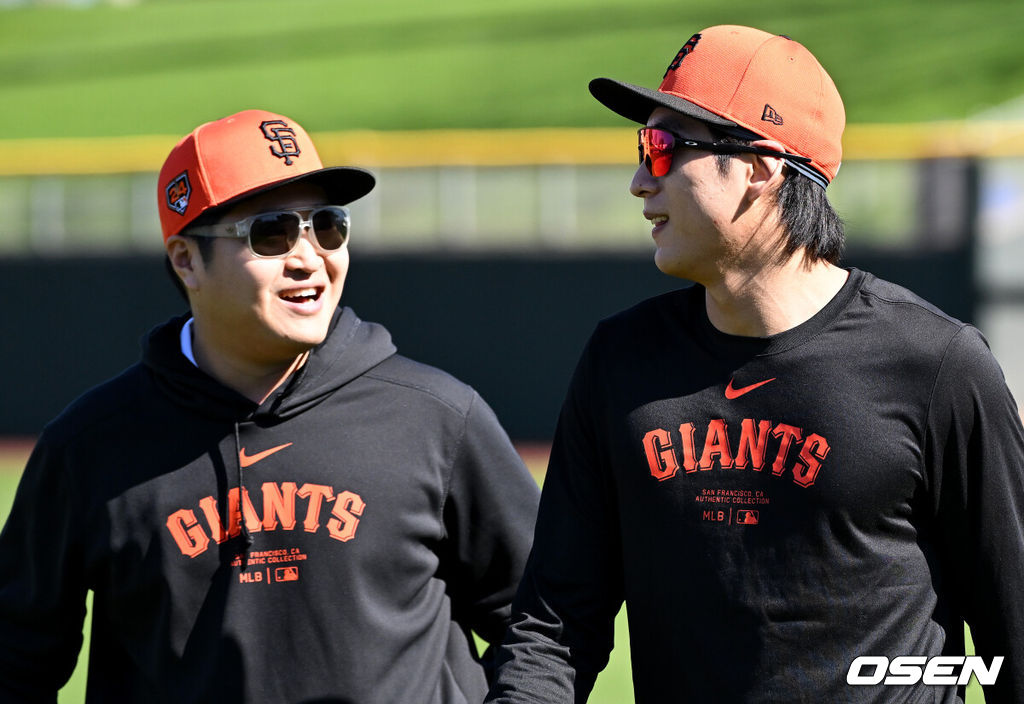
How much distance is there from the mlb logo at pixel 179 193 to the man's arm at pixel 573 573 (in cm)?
114

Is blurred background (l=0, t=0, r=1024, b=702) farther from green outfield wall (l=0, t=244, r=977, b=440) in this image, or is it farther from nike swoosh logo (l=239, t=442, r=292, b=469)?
nike swoosh logo (l=239, t=442, r=292, b=469)

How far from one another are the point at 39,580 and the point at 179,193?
1.00 m

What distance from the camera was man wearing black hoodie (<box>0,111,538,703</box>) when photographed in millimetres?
2998

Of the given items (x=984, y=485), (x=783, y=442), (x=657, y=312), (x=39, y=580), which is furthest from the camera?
(x=39, y=580)

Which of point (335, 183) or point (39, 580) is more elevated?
point (335, 183)

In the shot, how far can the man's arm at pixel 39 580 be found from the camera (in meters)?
3.12

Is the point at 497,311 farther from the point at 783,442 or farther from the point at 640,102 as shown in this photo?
the point at 783,442

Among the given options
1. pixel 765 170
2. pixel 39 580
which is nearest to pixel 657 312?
pixel 765 170

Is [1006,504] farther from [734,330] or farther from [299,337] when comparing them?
[299,337]

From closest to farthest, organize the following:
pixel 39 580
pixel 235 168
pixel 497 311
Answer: pixel 39 580 → pixel 235 168 → pixel 497 311

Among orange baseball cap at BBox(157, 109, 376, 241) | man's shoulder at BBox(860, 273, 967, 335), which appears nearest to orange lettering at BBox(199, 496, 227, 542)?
orange baseball cap at BBox(157, 109, 376, 241)

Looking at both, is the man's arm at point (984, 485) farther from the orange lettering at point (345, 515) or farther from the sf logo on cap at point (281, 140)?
the sf logo on cap at point (281, 140)

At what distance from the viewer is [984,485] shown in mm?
2506

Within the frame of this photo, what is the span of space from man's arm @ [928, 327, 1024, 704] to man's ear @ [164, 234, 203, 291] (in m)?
1.82
